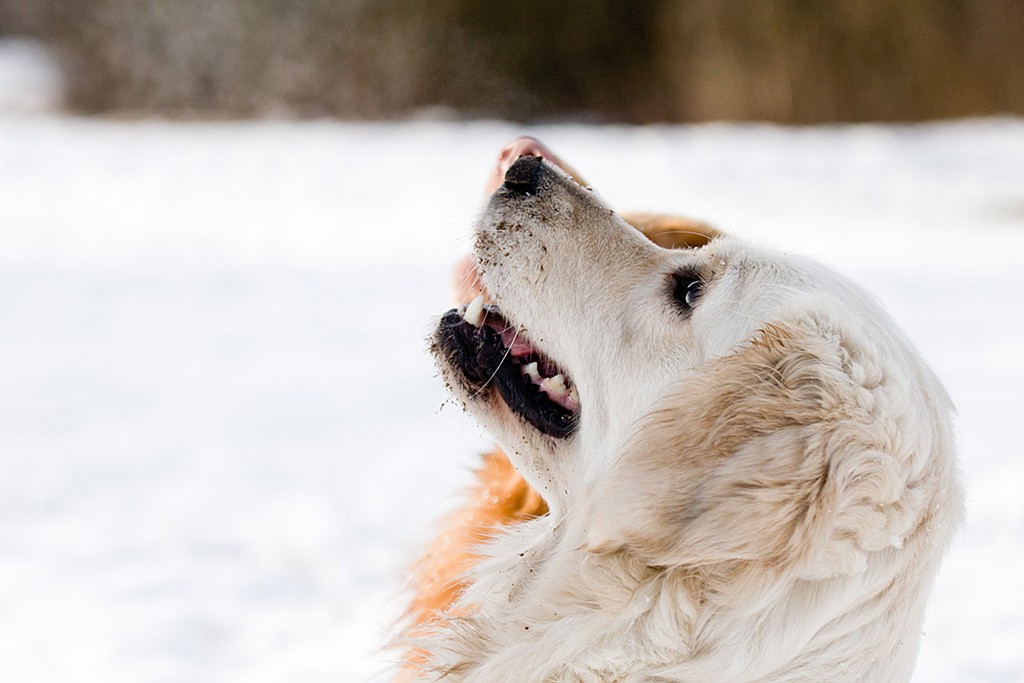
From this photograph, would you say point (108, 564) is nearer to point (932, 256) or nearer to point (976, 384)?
point (976, 384)

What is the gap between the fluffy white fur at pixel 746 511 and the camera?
190cm

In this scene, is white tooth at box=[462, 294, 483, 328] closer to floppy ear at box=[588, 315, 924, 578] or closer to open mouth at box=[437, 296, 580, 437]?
open mouth at box=[437, 296, 580, 437]

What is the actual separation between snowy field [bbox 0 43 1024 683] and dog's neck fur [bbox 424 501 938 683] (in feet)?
2.97

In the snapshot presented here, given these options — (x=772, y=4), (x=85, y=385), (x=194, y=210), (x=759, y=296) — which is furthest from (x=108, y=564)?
(x=772, y=4)

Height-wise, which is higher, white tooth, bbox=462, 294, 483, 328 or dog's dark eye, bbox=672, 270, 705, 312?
white tooth, bbox=462, 294, 483, 328

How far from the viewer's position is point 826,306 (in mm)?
2143

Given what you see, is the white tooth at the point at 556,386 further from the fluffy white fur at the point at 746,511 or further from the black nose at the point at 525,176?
the black nose at the point at 525,176

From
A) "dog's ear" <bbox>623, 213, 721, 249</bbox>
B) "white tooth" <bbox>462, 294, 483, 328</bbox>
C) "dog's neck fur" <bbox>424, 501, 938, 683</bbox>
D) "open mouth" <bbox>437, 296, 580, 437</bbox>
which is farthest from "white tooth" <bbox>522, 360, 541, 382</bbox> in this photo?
"dog's ear" <bbox>623, 213, 721, 249</bbox>

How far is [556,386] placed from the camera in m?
2.61

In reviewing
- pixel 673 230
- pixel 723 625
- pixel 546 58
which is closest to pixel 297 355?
pixel 673 230

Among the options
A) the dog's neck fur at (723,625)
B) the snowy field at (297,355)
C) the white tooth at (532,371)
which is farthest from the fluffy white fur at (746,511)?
the snowy field at (297,355)

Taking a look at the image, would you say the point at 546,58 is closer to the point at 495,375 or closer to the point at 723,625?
the point at 495,375

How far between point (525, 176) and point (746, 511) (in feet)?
3.65

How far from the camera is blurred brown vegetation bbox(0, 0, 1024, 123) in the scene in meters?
18.0
